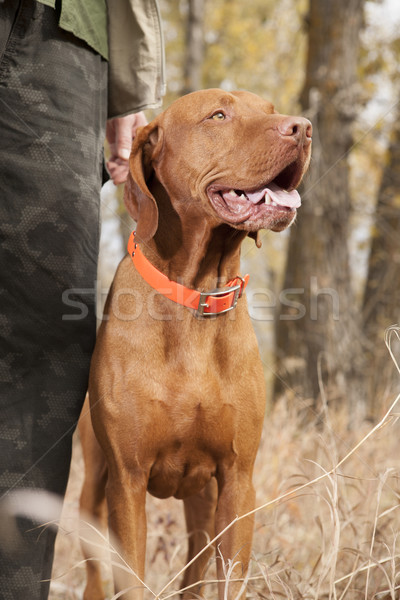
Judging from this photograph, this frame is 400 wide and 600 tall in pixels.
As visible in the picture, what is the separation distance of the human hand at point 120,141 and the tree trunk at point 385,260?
4207 millimetres

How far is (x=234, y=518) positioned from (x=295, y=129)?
154cm

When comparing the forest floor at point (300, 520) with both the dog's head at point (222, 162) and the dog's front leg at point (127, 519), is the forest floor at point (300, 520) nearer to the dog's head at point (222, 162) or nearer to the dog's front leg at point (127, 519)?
the dog's front leg at point (127, 519)

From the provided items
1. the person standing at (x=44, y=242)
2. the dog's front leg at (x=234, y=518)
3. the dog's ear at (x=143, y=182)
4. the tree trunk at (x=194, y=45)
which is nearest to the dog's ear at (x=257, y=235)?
the dog's ear at (x=143, y=182)

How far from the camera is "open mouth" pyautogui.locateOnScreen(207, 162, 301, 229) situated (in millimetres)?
2512

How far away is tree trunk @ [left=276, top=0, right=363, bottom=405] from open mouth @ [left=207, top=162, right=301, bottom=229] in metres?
3.52

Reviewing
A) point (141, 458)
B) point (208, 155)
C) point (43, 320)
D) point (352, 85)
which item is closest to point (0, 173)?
point (43, 320)

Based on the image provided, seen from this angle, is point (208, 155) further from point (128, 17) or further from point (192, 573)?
point (192, 573)

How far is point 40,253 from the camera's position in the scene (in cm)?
246

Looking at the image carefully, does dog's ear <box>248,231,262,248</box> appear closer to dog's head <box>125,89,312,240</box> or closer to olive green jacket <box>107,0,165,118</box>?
dog's head <box>125,89,312,240</box>

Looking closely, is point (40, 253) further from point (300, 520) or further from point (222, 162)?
point (300, 520)

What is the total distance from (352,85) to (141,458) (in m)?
4.82

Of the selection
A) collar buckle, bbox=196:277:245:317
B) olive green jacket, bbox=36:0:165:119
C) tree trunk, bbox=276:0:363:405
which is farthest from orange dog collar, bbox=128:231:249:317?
tree trunk, bbox=276:0:363:405

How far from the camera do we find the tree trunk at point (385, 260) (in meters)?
7.10

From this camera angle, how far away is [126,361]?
99.2 inches
